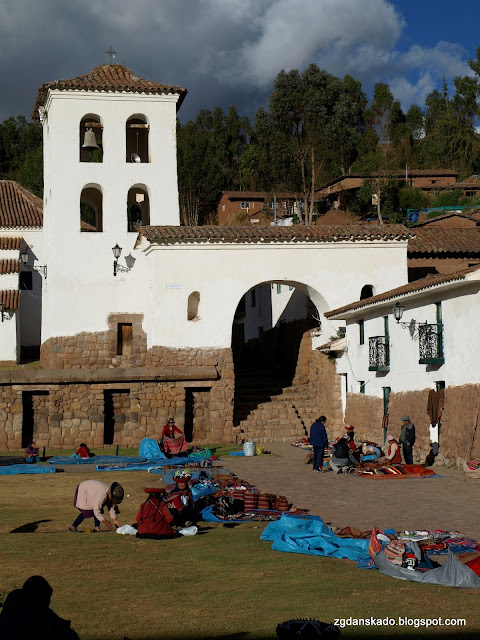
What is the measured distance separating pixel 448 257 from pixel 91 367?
46.3ft

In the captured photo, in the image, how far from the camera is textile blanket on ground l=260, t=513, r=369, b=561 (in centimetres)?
1064

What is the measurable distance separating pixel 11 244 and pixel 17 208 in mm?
3545

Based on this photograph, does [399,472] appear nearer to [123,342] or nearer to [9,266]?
[123,342]

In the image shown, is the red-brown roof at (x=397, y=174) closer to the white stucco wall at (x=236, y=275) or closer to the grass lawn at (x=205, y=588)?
the white stucco wall at (x=236, y=275)

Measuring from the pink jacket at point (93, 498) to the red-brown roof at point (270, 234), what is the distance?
17.2 meters

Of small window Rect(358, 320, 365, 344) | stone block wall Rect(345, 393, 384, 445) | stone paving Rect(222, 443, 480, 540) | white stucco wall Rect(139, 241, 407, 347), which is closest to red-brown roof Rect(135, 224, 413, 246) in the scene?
white stucco wall Rect(139, 241, 407, 347)

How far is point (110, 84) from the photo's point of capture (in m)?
33.0

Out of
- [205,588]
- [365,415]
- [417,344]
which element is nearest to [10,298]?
[365,415]

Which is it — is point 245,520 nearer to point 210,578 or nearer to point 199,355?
point 210,578

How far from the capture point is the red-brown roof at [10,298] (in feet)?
119

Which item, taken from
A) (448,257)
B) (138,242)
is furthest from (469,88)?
(138,242)

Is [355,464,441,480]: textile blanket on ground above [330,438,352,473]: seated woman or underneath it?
underneath

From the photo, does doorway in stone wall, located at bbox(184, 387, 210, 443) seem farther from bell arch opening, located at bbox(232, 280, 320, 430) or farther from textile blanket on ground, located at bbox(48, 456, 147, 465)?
textile blanket on ground, located at bbox(48, 456, 147, 465)

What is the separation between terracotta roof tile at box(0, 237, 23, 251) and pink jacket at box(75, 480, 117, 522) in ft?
90.2
